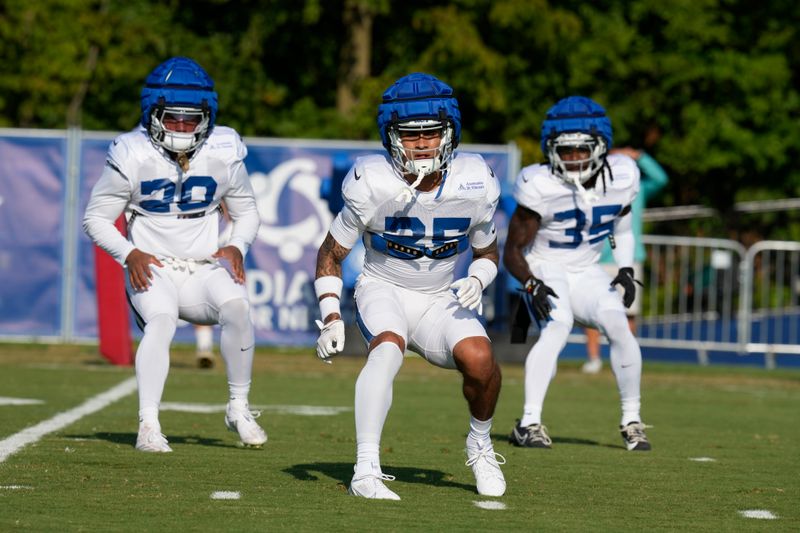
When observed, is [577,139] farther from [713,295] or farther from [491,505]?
[713,295]

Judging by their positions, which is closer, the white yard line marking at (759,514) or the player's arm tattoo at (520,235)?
the white yard line marking at (759,514)

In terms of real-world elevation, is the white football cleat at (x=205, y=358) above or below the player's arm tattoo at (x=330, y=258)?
below

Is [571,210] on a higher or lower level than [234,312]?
higher

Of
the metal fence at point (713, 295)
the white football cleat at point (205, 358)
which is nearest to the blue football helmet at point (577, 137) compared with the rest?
the white football cleat at point (205, 358)

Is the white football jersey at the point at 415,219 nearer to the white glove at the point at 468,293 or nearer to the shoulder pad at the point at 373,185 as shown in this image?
the shoulder pad at the point at 373,185

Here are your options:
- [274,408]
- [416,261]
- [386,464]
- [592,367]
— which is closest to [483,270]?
[416,261]

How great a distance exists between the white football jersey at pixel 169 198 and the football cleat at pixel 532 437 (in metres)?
1.70

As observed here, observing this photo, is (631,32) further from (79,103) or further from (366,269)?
(366,269)

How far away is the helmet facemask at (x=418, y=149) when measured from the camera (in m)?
6.19

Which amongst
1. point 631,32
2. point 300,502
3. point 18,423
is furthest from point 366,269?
point 631,32

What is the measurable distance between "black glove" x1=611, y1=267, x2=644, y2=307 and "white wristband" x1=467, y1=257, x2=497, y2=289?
2052mm

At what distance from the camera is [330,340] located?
6055 mm

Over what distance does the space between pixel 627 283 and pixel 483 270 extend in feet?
7.42

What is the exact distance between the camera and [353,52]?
23062 mm
